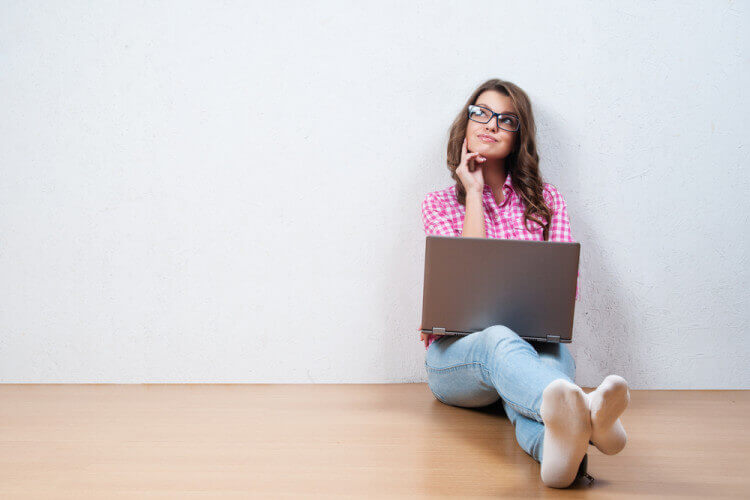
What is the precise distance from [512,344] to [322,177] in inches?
37.2

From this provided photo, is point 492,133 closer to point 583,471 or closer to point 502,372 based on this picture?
point 502,372

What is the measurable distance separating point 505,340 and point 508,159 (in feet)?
2.61

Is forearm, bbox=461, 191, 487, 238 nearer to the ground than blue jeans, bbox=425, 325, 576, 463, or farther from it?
farther from it

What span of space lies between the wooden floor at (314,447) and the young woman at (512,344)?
8 cm

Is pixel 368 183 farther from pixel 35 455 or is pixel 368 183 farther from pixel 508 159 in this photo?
pixel 35 455

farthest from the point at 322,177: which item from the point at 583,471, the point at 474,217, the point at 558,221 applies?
the point at 583,471

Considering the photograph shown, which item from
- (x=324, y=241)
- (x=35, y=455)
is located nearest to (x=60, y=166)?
(x=324, y=241)

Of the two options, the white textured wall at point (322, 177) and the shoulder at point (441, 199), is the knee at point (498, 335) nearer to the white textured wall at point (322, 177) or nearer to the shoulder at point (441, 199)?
the shoulder at point (441, 199)

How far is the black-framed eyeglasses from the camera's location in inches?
71.4

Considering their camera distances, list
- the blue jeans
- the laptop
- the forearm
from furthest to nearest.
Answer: the forearm < the laptop < the blue jeans

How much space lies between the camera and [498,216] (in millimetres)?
1808

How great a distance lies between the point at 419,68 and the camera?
77.9 inches

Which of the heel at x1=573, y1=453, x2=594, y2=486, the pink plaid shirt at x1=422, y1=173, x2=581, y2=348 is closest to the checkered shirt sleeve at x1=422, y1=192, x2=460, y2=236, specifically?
the pink plaid shirt at x1=422, y1=173, x2=581, y2=348

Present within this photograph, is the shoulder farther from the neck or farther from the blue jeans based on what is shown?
the blue jeans
